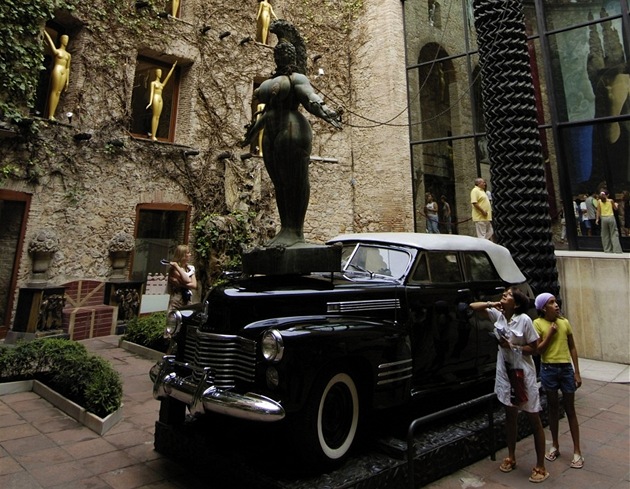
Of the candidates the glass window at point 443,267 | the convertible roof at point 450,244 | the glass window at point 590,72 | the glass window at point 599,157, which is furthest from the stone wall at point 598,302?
the glass window at point 443,267

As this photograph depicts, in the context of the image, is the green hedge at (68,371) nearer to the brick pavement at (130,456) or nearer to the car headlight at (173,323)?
the brick pavement at (130,456)

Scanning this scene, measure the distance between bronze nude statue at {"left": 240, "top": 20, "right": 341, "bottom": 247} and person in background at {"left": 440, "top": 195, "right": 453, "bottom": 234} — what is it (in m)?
9.68

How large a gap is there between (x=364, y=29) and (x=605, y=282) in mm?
11248

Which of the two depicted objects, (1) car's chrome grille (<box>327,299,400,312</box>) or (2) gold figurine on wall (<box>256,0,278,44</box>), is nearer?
(1) car's chrome grille (<box>327,299,400,312</box>)

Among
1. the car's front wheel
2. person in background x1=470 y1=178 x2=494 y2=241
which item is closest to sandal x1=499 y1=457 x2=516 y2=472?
the car's front wheel

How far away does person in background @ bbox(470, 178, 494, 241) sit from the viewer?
924 cm

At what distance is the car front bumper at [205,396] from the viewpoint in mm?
2418

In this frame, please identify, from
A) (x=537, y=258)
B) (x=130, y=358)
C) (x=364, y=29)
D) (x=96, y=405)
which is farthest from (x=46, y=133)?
(x=364, y=29)

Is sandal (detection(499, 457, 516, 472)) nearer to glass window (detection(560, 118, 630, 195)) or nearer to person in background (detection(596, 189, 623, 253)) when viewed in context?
person in background (detection(596, 189, 623, 253))

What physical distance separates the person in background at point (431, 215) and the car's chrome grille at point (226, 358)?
35.6 ft

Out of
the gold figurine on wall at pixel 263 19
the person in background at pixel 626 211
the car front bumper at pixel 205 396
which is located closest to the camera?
the car front bumper at pixel 205 396

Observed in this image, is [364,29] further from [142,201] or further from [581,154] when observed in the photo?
[142,201]

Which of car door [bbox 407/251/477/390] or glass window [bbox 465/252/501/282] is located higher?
glass window [bbox 465/252/501/282]

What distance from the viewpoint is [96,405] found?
3.97 metres
